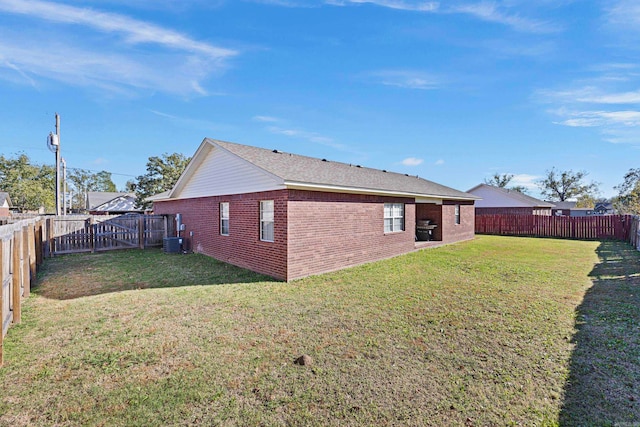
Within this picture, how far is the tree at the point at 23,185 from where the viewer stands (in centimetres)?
4406

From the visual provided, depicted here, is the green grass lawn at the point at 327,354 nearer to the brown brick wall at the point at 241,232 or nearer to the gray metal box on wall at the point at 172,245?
the brown brick wall at the point at 241,232

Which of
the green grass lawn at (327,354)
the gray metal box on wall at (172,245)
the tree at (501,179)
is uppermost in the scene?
the tree at (501,179)

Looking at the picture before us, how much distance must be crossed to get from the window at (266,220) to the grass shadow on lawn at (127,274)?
1182mm

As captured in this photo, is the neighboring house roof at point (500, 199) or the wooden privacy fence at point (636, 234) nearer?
the wooden privacy fence at point (636, 234)

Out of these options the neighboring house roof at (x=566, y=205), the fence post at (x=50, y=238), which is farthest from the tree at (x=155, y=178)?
the neighboring house roof at (x=566, y=205)

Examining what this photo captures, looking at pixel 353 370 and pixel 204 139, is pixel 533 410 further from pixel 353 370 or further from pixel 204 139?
pixel 204 139

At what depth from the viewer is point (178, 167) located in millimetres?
27672

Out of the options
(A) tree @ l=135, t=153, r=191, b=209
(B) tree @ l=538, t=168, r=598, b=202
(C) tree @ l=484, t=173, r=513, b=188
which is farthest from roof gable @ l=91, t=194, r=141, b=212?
(B) tree @ l=538, t=168, r=598, b=202

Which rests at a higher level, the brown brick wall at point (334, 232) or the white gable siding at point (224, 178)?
the white gable siding at point (224, 178)

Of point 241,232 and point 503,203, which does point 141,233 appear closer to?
point 241,232

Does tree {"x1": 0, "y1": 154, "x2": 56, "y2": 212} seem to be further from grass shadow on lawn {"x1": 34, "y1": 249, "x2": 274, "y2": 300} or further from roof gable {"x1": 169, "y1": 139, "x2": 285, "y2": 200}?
roof gable {"x1": 169, "y1": 139, "x2": 285, "y2": 200}

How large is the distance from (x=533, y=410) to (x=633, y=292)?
6332 millimetres

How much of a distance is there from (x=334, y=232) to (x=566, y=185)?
6466cm

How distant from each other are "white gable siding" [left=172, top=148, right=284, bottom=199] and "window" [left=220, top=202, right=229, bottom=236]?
0.49m
